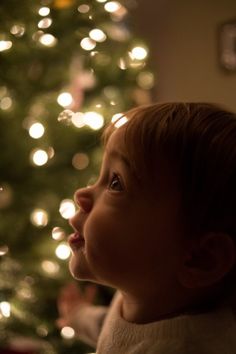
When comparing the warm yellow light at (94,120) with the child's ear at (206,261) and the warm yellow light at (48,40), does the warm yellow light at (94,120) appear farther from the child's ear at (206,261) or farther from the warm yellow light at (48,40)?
the child's ear at (206,261)

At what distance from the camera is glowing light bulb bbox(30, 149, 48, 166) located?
1375 mm

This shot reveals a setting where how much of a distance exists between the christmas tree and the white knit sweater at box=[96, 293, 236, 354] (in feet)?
1.96

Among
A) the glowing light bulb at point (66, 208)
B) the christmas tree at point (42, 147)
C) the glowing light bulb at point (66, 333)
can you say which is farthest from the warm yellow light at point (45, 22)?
the glowing light bulb at point (66, 333)

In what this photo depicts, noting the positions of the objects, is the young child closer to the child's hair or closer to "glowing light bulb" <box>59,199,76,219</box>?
the child's hair

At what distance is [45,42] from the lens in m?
1.39

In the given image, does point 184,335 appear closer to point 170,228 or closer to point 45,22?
point 170,228

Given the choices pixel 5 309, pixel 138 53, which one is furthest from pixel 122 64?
pixel 5 309

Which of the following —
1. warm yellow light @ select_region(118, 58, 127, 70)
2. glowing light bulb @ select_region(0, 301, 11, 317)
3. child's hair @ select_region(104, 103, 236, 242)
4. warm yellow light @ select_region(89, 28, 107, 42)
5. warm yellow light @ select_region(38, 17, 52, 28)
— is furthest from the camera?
warm yellow light @ select_region(118, 58, 127, 70)

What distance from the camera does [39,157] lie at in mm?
1385

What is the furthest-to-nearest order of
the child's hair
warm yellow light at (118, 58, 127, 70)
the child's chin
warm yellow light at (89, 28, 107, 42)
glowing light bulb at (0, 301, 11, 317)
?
1. warm yellow light at (118, 58, 127, 70)
2. warm yellow light at (89, 28, 107, 42)
3. glowing light bulb at (0, 301, 11, 317)
4. the child's chin
5. the child's hair

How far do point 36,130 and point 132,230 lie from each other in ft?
2.51

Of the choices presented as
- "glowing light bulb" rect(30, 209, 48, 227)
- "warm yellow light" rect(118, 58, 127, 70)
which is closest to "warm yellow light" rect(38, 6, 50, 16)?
"warm yellow light" rect(118, 58, 127, 70)

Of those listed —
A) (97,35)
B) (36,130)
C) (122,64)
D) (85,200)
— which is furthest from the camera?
(122,64)

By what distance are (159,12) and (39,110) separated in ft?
5.00
